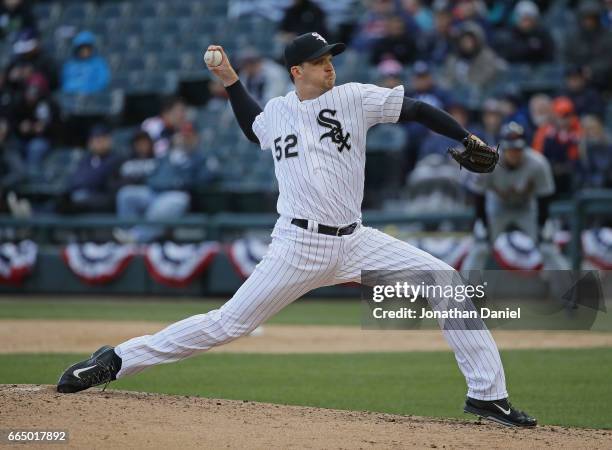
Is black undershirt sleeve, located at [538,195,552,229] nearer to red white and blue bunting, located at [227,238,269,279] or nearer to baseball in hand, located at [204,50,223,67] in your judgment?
red white and blue bunting, located at [227,238,269,279]

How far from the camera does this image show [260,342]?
33.5 ft

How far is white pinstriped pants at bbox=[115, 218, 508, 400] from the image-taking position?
5.53 m

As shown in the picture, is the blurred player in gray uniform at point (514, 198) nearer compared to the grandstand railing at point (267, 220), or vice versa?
the blurred player in gray uniform at point (514, 198)

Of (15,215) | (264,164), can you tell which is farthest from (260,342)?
(15,215)

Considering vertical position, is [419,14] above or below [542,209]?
above

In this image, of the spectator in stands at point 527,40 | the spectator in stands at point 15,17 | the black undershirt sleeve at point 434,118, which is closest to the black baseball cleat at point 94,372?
the black undershirt sleeve at point 434,118

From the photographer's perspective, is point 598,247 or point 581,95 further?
point 581,95

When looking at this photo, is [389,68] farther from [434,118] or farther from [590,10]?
[434,118]

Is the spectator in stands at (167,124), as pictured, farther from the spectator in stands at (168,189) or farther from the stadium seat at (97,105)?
the stadium seat at (97,105)

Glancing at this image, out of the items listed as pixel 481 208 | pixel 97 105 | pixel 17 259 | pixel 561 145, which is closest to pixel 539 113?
pixel 561 145

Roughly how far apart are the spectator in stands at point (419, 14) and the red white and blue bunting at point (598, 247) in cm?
450

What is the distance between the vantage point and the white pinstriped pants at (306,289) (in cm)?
553

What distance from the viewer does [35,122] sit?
54.8 feet

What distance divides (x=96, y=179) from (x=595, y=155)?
260 inches
